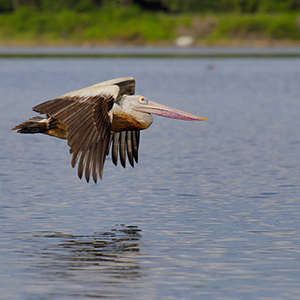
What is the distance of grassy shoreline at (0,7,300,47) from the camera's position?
229ft

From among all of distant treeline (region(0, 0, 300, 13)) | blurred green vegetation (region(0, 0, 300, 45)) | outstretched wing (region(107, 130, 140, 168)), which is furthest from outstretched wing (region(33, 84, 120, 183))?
distant treeline (region(0, 0, 300, 13))

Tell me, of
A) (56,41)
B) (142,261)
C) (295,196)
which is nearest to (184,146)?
(295,196)

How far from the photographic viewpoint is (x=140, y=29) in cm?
7256

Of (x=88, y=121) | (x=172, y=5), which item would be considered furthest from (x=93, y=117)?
(x=172, y=5)

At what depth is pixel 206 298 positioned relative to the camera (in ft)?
22.6

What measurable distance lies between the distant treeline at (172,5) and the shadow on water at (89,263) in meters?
70.2

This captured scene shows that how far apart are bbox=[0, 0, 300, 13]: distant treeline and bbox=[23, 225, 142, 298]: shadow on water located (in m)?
70.2

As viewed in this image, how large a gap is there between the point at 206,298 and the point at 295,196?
175 inches

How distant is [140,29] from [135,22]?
156 centimetres

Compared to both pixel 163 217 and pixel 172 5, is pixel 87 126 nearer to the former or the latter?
pixel 163 217

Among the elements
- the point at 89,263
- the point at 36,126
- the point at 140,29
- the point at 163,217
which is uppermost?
the point at 36,126

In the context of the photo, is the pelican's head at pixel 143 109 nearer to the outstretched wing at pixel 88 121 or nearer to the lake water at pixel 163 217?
the outstretched wing at pixel 88 121

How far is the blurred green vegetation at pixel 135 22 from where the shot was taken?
69.9 meters

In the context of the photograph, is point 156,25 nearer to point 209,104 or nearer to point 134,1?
point 134,1
